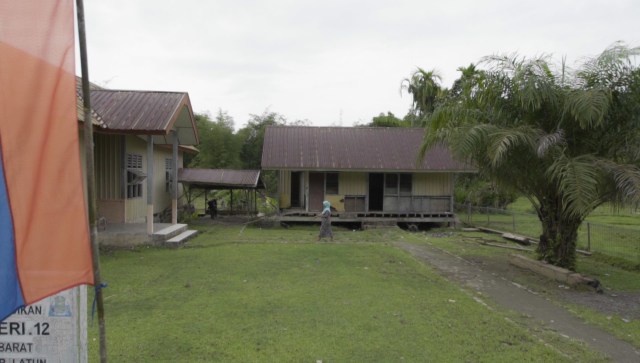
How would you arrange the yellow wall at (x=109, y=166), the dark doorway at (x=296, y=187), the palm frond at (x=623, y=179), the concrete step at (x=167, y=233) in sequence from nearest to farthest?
the palm frond at (x=623, y=179), the concrete step at (x=167, y=233), the yellow wall at (x=109, y=166), the dark doorway at (x=296, y=187)

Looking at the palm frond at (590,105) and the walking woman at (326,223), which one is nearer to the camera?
the palm frond at (590,105)

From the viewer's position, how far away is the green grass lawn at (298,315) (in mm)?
5191

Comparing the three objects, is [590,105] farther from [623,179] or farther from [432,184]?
[432,184]

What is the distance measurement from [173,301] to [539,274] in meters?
8.21

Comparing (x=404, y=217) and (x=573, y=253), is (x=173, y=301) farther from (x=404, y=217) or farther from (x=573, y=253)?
(x=404, y=217)

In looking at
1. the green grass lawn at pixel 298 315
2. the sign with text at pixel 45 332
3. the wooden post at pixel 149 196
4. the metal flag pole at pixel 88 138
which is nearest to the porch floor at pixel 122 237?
the wooden post at pixel 149 196

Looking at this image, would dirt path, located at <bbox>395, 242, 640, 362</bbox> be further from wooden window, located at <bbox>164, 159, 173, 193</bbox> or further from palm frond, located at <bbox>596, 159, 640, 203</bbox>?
wooden window, located at <bbox>164, 159, 173, 193</bbox>

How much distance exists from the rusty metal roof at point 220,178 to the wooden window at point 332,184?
10.7 feet

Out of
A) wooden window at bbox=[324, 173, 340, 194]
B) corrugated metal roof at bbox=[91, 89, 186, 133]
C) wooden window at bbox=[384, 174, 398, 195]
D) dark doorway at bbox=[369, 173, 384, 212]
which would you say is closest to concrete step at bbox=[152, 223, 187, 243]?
corrugated metal roof at bbox=[91, 89, 186, 133]

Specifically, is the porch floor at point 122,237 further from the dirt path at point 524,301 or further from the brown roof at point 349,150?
Answer: the dirt path at point 524,301

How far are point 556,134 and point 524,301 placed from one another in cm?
379

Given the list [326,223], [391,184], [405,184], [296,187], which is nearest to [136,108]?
[326,223]

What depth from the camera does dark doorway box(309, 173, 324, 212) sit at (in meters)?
21.1

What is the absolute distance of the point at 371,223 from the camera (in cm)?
2058
